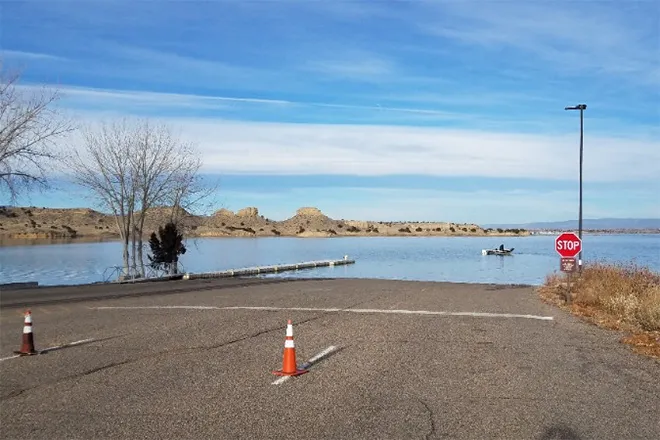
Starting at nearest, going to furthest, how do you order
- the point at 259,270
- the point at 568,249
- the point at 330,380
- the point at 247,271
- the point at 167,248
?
the point at 330,380 < the point at 568,249 < the point at 167,248 < the point at 247,271 < the point at 259,270

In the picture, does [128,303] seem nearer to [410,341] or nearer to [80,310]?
[80,310]

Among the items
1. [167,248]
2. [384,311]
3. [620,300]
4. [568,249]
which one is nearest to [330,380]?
[384,311]

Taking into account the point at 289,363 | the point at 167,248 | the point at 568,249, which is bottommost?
the point at 289,363

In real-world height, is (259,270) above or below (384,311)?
below

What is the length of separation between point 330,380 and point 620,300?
1126 centimetres

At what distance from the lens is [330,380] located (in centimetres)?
884

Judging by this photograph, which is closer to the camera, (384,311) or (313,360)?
(313,360)

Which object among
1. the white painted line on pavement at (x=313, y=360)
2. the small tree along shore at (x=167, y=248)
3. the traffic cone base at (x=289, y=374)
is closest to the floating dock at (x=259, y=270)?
the small tree along shore at (x=167, y=248)

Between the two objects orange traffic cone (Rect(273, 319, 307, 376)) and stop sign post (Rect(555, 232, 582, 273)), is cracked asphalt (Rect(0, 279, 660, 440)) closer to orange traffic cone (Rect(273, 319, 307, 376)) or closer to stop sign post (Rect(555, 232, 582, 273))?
orange traffic cone (Rect(273, 319, 307, 376))

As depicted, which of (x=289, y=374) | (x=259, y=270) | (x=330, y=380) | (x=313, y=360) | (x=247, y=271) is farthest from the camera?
(x=259, y=270)

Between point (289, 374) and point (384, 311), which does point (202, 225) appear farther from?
point (289, 374)

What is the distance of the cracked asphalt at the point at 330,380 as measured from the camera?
676cm

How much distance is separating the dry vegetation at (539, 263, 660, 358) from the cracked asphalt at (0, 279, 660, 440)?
64 cm

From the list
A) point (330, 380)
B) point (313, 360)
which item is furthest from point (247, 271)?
point (330, 380)
